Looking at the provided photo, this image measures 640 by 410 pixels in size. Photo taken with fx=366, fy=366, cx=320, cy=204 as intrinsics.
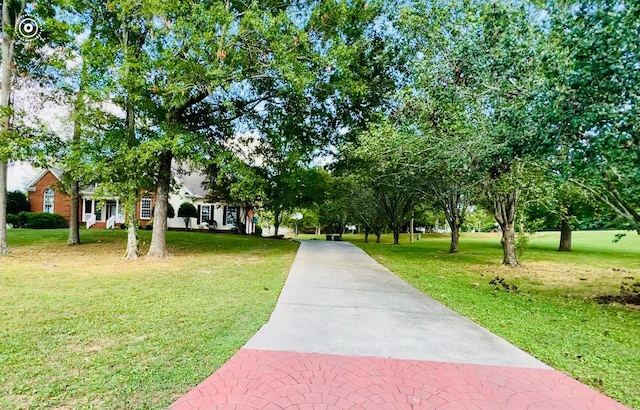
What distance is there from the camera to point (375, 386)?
3.32 m

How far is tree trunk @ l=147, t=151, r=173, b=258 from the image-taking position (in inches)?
533

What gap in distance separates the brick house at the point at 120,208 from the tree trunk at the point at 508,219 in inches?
806

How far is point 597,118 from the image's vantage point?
5527 mm

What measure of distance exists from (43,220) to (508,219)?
2882 cm

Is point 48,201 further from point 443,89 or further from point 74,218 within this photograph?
point 443,89

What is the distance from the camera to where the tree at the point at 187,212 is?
3056cm

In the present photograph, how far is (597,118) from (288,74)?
7.72m

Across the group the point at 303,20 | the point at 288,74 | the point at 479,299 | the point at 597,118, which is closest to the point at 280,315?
the point at 479,299

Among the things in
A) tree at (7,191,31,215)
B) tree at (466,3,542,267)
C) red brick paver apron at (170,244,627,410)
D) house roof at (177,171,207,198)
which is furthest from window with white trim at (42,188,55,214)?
tree at (466,3,542,267)

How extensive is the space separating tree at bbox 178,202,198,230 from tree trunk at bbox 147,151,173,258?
17.4 m

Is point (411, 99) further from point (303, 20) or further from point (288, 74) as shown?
point (303, 20)

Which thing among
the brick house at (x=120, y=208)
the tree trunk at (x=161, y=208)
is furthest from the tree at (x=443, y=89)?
the brick house at (x=120, y=208)

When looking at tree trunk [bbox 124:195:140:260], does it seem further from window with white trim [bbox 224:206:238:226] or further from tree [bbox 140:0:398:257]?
window with white trim [bbox 224:206:238:226]

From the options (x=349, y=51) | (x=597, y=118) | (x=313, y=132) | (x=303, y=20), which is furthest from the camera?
(x=313, y=132)
